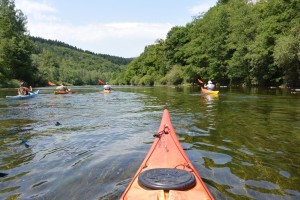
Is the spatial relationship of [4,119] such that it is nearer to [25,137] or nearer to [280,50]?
[25,137]

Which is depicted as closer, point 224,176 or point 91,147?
point 224,176

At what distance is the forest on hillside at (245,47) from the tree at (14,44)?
114 ft

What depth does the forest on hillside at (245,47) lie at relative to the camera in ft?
131

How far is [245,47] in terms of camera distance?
48656 millimetres

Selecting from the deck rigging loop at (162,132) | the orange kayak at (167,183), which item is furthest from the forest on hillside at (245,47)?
the orange kayak at (167,183)

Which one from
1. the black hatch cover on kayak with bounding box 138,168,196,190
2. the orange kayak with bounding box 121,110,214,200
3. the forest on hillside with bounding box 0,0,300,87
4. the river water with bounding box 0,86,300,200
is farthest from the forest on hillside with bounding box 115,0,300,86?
the black hatch cover on kayak with bounding box 138,168,196,190

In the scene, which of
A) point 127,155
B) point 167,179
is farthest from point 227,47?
point 167,179

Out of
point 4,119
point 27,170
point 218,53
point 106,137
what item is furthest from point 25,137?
point 218,53

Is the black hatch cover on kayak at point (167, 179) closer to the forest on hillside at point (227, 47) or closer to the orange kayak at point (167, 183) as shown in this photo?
the orange kayak at point (167, 183)

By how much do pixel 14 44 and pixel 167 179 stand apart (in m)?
69.8

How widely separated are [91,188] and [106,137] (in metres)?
4.68

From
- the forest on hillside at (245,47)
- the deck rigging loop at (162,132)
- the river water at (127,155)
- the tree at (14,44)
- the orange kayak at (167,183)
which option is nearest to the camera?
the orange kayak at (167,183)

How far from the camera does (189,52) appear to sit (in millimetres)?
70375

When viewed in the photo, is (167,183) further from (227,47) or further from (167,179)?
(227,47)
